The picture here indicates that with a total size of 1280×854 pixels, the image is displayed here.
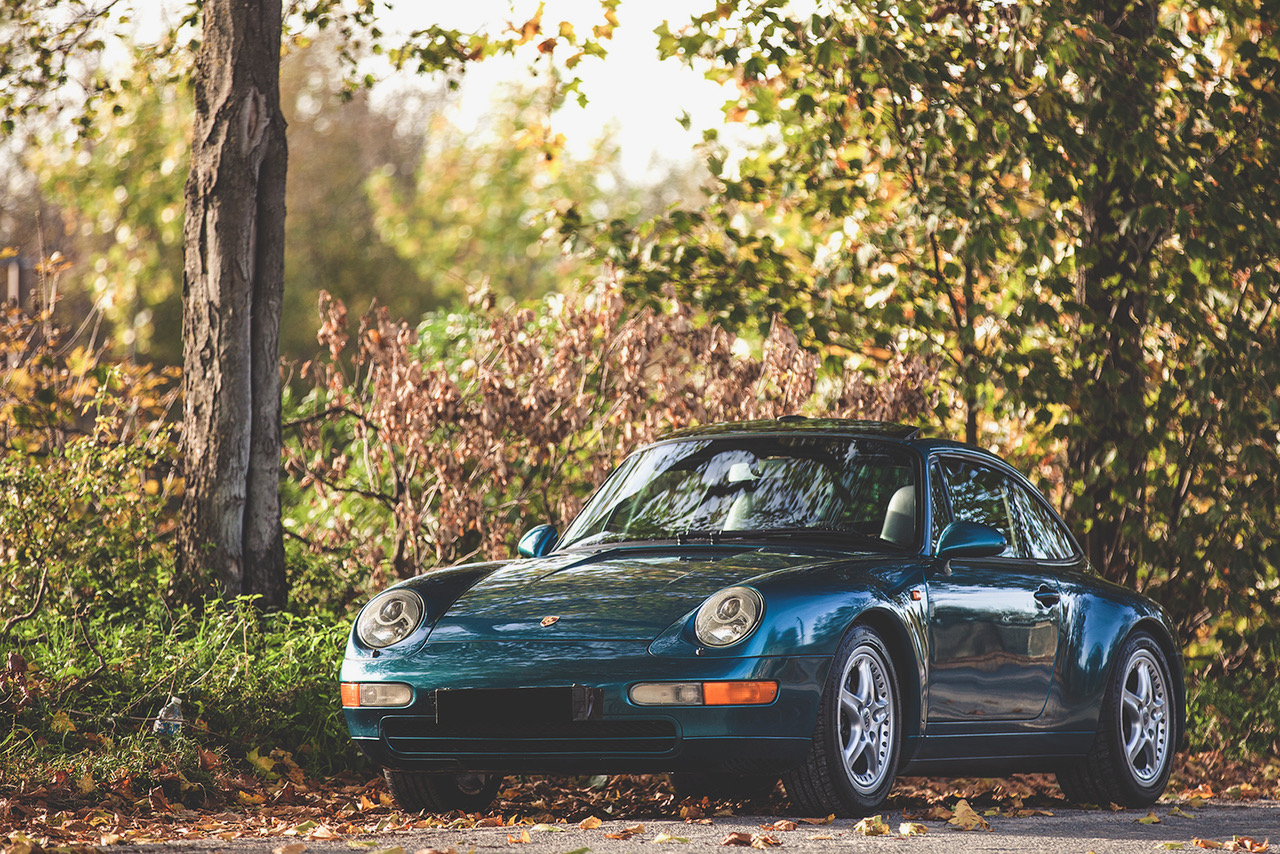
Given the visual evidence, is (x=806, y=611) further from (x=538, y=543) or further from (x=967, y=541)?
(x=538, y=543)

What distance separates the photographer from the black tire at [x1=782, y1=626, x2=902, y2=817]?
5.56 m

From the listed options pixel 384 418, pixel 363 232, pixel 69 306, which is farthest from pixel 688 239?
pixel 363 232

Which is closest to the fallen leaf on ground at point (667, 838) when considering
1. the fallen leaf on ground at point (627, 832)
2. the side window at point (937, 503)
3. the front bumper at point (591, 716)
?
the fallen leaf on ground at point (627, 832)

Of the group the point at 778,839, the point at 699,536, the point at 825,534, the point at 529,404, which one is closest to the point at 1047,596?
the point at 825,534

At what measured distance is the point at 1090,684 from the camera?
722 centimetres

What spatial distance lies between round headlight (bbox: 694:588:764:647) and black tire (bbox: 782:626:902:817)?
13.9 inches

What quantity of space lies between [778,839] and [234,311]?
16.2 feet

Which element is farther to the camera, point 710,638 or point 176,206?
point 176,206

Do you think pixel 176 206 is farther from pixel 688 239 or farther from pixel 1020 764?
pixel 1020 764

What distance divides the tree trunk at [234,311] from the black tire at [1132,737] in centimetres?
442

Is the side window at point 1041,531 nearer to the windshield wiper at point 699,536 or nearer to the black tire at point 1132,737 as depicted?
the black tire at point 1132,737

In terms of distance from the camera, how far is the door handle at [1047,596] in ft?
23.0

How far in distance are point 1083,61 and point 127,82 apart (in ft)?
21.4

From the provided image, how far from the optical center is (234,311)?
29.0 ft
